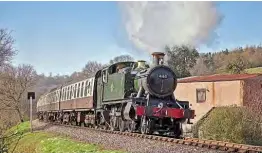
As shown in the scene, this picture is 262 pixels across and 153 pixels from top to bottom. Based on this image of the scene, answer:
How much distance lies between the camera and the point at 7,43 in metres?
39.5

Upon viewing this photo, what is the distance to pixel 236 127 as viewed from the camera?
80.0 feet

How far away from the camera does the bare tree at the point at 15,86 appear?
49806 mm

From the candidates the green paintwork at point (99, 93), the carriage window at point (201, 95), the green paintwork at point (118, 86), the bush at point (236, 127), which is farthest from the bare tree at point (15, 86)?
the bush at point (236, 127)

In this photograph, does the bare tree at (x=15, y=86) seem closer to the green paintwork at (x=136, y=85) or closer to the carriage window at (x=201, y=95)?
the carriage window at (x=201, y=95)

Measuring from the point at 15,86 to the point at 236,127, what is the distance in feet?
134

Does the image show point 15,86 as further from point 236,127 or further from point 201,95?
point 236,127

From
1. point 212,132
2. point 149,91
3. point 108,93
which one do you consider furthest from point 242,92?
point 149,91

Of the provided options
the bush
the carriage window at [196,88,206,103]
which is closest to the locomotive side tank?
the bush

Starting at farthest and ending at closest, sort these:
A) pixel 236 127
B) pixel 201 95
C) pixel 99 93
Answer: pixel 201 95, pixel 236 127, pixel 99 93

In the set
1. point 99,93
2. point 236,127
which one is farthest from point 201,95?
point 99,93

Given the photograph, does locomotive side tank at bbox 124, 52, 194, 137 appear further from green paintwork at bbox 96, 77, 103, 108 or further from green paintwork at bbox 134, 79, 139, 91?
green paintwork at bbox 96, 77, 103, 108

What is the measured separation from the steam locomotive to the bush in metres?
6.65

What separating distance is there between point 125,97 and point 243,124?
897 centimetres

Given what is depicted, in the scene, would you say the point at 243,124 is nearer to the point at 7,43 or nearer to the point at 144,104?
the point at 144,104
